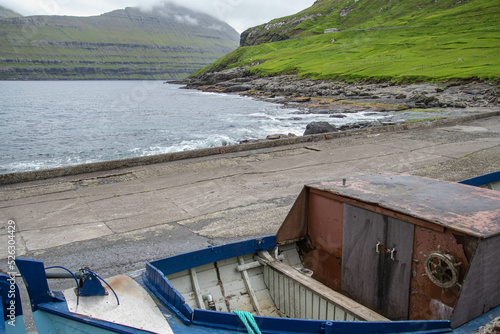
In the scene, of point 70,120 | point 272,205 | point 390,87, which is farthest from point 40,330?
point 390,87

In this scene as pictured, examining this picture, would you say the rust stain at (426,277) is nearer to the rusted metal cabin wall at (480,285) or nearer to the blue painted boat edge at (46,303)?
the rusted metal cabin wall at (480,285)

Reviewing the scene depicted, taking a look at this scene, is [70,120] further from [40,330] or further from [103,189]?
[40,330]

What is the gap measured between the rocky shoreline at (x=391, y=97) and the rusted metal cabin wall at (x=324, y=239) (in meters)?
22.0

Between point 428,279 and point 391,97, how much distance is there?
48.8 metres

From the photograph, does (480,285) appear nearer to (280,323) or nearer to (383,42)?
(280,323)

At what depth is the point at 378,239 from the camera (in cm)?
474

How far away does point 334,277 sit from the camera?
5473 millimetres

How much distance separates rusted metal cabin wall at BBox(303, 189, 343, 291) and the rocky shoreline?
72.1ft

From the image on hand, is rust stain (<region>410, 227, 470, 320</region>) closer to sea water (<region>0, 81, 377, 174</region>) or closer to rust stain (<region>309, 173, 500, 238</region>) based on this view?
rust stain (<region>309, 173, 500, 238</region>)

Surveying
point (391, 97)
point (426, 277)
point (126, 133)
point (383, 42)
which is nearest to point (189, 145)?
point (126, 133)

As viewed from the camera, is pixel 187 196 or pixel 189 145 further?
pixel 189 145

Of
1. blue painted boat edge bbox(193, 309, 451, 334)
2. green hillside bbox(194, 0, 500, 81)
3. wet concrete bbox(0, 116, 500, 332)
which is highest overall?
green hillside bbox(194, 0, 500, 81)

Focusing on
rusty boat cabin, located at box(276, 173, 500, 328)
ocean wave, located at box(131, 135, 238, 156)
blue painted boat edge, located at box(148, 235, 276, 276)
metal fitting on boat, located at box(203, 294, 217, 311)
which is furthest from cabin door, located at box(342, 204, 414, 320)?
ocean wave, located at box(131, 135, 238, 156)

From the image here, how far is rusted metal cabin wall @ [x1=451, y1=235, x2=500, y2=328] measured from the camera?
3.84 meters
